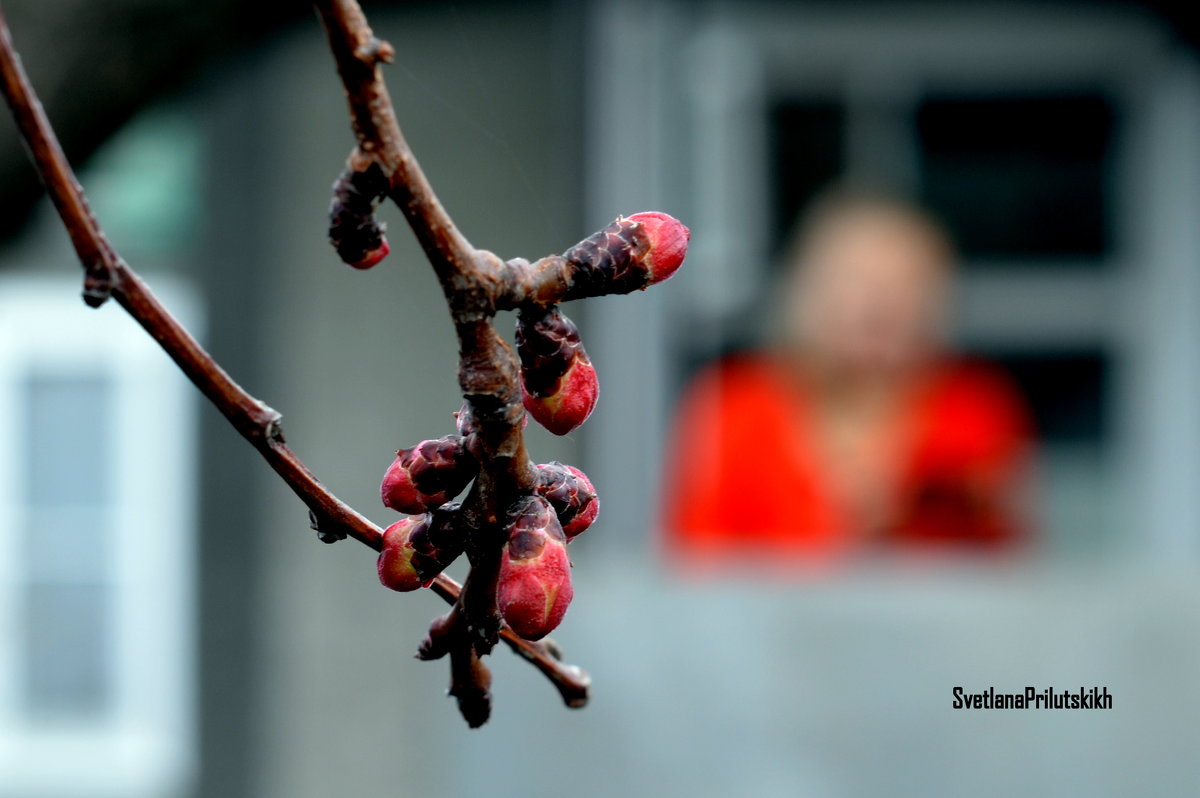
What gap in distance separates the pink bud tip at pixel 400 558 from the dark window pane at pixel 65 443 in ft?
20.4

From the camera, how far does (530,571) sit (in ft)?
1.18

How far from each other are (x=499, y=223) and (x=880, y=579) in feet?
3.48

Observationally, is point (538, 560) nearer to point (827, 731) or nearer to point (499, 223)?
point (827, 731)

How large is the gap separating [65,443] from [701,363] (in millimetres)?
4235

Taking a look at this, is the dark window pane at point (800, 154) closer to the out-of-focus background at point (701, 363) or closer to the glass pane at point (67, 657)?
the out-of-focus background at point (701, 363)

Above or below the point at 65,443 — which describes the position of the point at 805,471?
below

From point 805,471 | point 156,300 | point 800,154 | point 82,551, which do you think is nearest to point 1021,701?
point 805,471

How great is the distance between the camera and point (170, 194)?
4.46 metres

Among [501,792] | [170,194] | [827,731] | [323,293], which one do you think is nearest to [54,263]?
[170,194]

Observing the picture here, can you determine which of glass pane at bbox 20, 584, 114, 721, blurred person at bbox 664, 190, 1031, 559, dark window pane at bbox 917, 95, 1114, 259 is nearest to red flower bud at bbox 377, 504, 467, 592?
blurred person at bbox 664, 190, 1031, 559

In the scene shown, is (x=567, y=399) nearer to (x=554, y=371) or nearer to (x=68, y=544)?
(x=554, y=371)

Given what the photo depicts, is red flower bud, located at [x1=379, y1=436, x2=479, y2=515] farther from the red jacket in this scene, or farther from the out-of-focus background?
the red jacket

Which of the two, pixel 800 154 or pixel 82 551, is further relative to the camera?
pixel 82 551

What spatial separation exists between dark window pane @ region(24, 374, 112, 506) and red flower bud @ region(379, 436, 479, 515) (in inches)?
245
